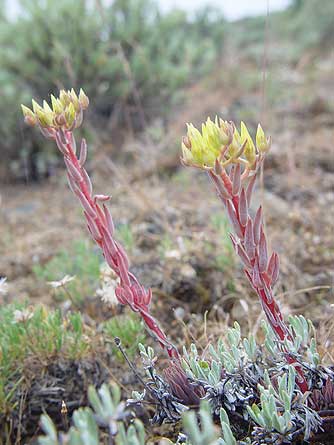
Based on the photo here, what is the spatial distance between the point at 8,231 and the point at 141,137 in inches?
73.0

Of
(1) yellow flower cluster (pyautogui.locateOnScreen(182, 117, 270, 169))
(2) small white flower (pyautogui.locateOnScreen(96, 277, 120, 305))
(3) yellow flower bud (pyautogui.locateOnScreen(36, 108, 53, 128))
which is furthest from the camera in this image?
(2) small white flower (pyautogui.locateOnScreen(96, 277, 120, 305))

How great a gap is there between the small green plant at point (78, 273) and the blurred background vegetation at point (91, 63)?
200 centimetres

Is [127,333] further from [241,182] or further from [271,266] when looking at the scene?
[241,182]

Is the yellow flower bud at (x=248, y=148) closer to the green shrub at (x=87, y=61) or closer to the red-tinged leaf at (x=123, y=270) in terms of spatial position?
the red-tinged leaf at (x=123, y=270)

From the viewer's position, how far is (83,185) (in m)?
1.10

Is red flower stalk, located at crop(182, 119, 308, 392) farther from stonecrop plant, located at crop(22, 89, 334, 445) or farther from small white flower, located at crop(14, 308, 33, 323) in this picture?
small white flower, located at crop(14, 308, 33, 323)

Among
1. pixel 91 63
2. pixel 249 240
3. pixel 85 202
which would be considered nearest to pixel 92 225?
pixel 85 202

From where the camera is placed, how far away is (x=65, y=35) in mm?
4543

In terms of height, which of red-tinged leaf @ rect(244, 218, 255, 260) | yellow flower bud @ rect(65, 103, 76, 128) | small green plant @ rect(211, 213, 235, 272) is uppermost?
yellow flower bud @ rect(65, 103, 76, 128)

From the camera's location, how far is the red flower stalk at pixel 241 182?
94 centimetres

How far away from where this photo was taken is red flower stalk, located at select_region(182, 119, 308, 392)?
3.10 feet

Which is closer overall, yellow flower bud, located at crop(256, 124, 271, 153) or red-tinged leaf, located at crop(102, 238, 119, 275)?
yellow flower bud, located at crop(256, 124, 271, 153)

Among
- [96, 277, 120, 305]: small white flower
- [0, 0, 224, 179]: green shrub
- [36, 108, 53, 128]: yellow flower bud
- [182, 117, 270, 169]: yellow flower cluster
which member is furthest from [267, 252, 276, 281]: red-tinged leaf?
[0, 0, 224, 179]: green shrub

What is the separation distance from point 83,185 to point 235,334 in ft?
1.59
